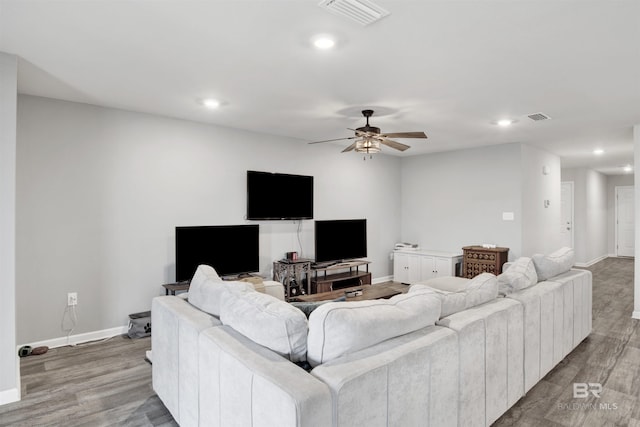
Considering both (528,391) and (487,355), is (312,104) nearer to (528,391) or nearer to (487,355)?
(487,355)

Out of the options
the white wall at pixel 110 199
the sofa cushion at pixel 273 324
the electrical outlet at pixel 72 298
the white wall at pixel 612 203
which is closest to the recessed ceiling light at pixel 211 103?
the white wall at pixel 110 199

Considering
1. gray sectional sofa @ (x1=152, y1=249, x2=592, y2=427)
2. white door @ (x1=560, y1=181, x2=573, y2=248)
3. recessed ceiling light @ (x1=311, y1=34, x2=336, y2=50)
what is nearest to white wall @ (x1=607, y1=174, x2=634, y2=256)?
white door @ (x1=560, y1=181, x2=573, y2=248)

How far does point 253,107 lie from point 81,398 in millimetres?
2931

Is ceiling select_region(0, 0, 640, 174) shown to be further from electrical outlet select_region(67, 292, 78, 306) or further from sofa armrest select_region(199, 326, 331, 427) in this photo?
electrical outlet select_region(67, 292, 78, 306)

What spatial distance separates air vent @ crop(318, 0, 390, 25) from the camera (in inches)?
74.7

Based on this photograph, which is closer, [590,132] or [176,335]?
[176,335]

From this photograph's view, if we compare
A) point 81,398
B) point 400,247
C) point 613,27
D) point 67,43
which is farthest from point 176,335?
point 400,247

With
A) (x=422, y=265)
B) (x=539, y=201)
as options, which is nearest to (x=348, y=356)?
(x=422, y=265)

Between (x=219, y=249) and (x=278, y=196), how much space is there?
1.19m

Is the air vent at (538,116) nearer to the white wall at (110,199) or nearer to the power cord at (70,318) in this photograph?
the white wall at (110,199)

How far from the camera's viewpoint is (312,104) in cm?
373

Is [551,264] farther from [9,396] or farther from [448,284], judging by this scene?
[9,396]

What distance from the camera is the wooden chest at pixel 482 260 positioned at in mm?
5562

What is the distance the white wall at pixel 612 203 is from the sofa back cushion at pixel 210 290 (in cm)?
1172
